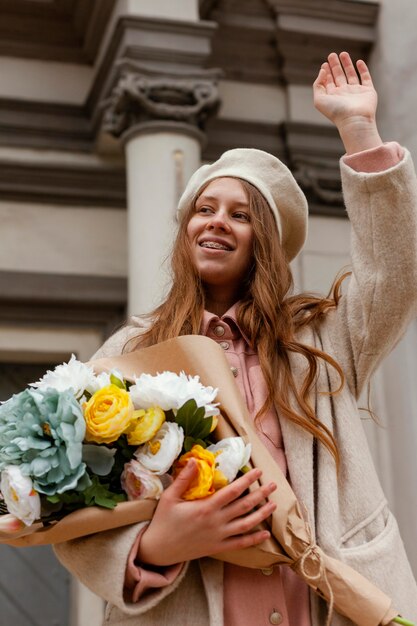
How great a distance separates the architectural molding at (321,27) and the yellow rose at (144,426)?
3.83 meters

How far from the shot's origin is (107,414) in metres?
1.74

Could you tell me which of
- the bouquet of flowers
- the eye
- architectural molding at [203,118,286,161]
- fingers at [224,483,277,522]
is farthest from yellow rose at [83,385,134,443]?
architectural molding at [203,118,286,161]

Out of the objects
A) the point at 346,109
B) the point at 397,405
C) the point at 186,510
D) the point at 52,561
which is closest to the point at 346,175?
the point at 346,109

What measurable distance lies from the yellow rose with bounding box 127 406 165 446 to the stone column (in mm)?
2685

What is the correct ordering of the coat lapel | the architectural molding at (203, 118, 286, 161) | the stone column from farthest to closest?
the architectural molding at (203, 118, 286, 161) → the stone column → the coat lapel

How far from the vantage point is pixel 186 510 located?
175cm

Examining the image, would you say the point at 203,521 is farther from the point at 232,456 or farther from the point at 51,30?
the point at 51,30

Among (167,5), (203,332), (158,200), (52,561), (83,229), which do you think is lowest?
(52,561)

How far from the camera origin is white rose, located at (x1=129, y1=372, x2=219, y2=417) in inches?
70.4

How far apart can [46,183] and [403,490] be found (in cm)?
208

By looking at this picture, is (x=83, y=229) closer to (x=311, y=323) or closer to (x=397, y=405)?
(x=397, y=405)

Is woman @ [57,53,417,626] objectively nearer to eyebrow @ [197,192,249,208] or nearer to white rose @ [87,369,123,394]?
eyebrow @ [197,192,249,208]

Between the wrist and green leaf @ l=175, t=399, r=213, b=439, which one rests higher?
the wrist

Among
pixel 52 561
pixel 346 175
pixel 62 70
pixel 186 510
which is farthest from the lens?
pixel 62 70
